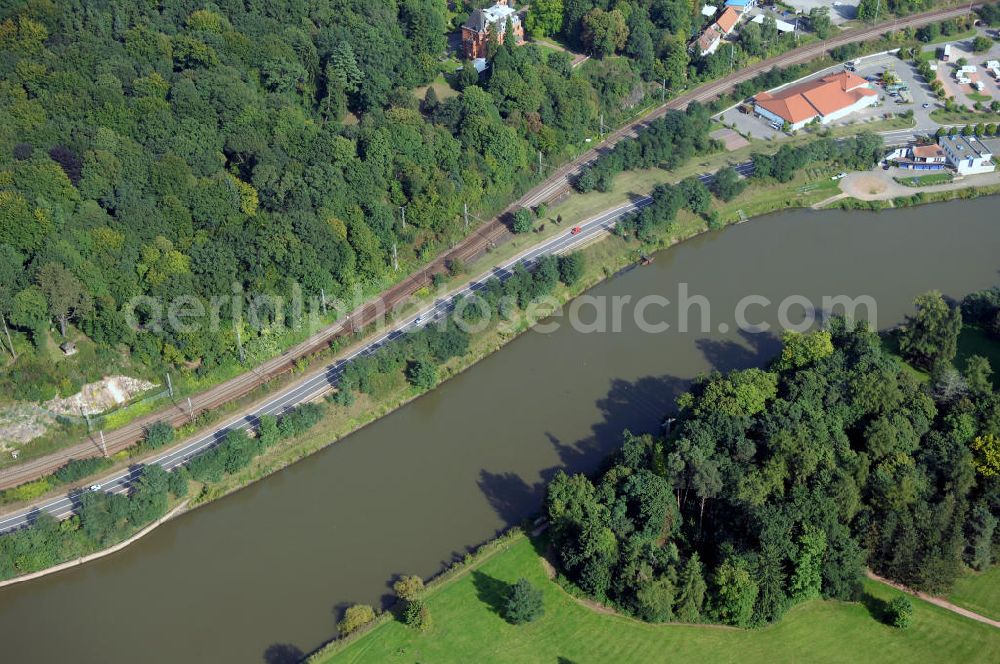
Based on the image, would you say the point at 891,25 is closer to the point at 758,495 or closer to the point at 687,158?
the point at 687,158

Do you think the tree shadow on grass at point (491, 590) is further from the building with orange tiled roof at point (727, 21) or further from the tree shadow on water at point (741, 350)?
the building with orange tiled roof at point (727, 21)

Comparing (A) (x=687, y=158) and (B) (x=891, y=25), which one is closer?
(A) (x=687, y=158)

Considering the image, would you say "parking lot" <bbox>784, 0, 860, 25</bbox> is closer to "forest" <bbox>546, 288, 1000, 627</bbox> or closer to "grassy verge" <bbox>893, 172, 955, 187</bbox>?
"grassy verge" <bbox>893, 172, 955, 187</bbox>

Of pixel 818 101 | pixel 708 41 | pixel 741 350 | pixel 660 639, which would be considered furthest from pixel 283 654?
pixel 708 41

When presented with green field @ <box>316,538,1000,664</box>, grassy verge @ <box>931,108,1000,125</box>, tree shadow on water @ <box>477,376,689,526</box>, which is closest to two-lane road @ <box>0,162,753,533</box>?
tree shadow on water @ <box>477,376,689,526</box>

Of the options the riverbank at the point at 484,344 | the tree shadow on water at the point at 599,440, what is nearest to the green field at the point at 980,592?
the tree shadow on water at the point at 599,440

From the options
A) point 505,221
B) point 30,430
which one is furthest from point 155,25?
point 30,430

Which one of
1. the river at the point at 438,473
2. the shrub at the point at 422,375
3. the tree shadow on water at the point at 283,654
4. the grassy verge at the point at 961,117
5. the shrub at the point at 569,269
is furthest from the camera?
the grassy verge at the point at 961,117
